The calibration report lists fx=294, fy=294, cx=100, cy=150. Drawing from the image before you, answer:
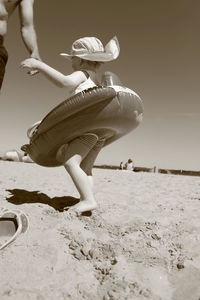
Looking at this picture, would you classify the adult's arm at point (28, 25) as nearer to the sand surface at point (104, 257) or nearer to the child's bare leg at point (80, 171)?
the child's bare leg at point (80, 171)

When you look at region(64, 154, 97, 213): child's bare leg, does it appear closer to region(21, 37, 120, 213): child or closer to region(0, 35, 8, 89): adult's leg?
region(21, 37, 120, 213): child

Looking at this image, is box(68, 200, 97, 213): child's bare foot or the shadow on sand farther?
the shadow on sand

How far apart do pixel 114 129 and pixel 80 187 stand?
656 millimetres

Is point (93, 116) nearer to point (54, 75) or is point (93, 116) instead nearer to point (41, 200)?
point (54, 75)

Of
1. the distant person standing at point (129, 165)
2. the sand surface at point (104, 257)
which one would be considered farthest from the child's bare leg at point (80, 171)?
the distant person standing at point (129, 165)

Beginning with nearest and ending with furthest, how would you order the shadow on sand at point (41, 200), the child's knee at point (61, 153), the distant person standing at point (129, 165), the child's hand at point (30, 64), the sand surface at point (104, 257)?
the sand surface at point (104, 257) < the child's hand at point (30, 64) < the child's knee at point (61, 153) < the shadow on sand at point (41, 200) < the distant person standing at point (129, 165)

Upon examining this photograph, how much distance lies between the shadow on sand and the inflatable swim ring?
0.59 meters

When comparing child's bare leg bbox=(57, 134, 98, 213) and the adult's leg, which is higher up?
the adult's leg

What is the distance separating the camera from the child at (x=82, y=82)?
8.75 ft

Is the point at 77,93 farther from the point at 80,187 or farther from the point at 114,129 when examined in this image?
the point at 80,187

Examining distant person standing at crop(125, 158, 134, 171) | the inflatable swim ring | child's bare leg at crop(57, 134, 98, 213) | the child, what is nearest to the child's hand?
the child

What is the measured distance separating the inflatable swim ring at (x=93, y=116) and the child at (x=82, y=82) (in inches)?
4.4

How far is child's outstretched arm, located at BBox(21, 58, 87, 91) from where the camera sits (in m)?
2.61

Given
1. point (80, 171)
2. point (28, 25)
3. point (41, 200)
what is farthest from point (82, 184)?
point (28, 25)
